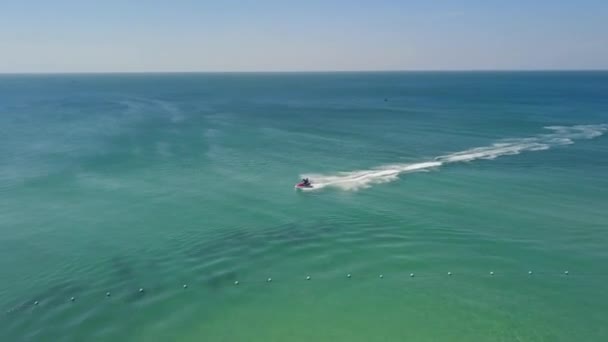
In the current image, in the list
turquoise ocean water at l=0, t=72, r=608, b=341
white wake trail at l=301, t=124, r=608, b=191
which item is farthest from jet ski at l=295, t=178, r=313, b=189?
turquoise ocean water at l=0, t=72, r=608, b=341

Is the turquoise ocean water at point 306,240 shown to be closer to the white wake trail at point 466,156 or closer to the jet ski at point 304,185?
the white wake trail at point 466,156

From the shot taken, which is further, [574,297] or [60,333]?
[574,297]

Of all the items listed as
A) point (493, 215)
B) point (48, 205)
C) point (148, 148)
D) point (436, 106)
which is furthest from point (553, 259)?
point (436, 106)

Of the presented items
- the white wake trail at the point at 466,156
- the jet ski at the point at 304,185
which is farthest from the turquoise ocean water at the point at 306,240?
the jet ski at the point at 304,185

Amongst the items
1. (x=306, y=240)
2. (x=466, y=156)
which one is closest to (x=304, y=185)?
(x=306, y=240)

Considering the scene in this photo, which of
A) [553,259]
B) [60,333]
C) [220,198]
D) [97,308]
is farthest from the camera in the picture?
[220,198]

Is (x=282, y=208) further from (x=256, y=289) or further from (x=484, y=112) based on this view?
(x=484, y=112)

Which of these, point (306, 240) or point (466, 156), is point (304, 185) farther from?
point (466, 156)
